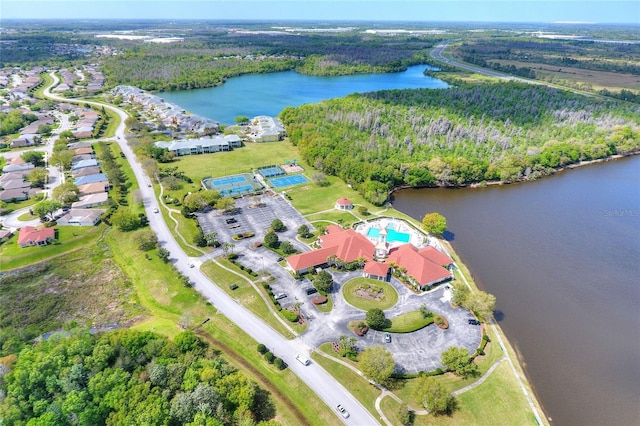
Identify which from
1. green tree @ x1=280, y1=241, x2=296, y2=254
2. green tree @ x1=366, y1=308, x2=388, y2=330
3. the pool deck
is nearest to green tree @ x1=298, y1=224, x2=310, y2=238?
green tree @ x1=280, y1=241, x2=296, y2=254

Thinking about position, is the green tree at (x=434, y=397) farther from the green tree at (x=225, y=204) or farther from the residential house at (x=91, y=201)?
the residential house at (x=91, y=201)

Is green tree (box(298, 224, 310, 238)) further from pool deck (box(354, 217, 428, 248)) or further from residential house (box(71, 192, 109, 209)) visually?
residential house (box(71, 192, 109, 209))

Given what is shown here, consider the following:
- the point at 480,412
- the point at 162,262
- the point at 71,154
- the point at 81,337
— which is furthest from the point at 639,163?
the point at 71,154

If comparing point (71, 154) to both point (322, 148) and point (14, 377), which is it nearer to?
point (322, 148)

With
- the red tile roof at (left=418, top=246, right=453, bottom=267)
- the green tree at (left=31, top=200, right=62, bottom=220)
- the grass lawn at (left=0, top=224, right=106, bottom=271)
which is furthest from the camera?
the green tree at (left=31, top=200, right=62, bottom=220)

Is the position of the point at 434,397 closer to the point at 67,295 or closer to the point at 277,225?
the point at 277,225

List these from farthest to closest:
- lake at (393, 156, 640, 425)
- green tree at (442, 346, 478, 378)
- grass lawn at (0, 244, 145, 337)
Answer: grass lawn at (0, 244, 145, 337) < lake at (393, 156, 640, 425) < green tree at (442, 346, 478, 378)

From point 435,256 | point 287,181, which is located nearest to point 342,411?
point 435,256
